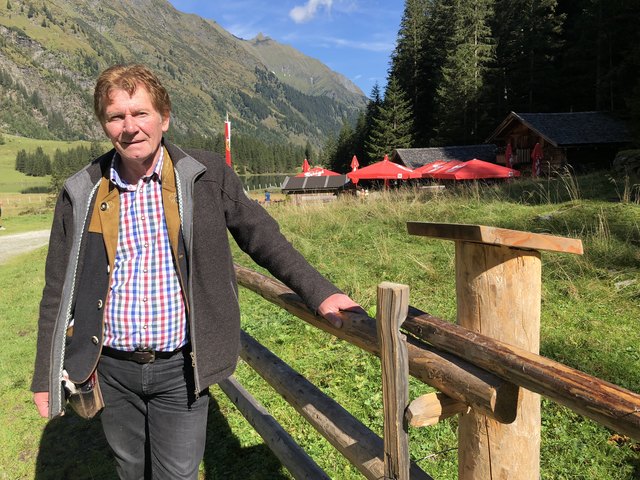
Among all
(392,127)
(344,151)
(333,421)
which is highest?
(392,127)

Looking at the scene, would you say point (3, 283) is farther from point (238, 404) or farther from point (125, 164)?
point (125, 164)

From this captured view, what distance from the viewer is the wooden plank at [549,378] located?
3.34 ft

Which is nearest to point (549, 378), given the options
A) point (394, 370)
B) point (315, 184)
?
point (394, 370)

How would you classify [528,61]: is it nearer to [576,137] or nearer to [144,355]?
[576,137]

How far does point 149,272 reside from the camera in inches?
74.7

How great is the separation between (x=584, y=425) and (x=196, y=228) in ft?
10.1

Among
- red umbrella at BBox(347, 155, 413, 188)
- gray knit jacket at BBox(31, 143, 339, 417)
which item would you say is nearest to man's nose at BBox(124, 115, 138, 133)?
gray knit jacket at BBox(31, 143, 339, 417)

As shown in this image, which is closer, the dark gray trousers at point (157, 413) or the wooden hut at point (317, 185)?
the dark gray trousers at point (157, 413)

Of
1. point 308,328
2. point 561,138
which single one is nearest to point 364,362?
point 308,328

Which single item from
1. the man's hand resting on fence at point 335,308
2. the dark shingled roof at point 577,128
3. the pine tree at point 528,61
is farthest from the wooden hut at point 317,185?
the man's hand resting on fence at point 335,308

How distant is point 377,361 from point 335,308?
9.38 feet

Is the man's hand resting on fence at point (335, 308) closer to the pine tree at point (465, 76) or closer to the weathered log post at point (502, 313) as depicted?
the weathered log post at point (502, 313)

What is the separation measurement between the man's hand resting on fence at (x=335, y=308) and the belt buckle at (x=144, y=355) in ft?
2.47

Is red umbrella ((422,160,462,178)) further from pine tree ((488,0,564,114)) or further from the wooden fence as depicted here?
pine tree ((488,0,564,114))
